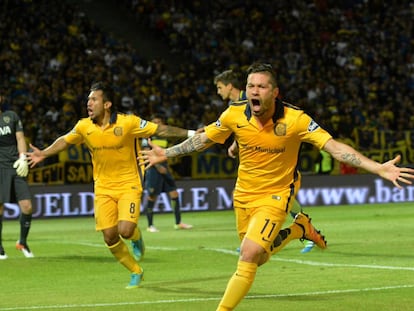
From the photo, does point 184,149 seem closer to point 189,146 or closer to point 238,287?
point 189,146

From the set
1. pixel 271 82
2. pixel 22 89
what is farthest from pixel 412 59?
pixel 271 82

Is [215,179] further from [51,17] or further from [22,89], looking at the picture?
[51,17]

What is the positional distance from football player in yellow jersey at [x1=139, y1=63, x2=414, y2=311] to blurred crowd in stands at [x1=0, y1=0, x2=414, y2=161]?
1814 centimetres

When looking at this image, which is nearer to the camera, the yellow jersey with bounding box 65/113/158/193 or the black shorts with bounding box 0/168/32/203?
the yellow jersey with bounding box 65/113/158/193

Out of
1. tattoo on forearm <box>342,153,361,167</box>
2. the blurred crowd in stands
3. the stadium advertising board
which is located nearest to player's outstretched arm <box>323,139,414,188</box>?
tattoo on forearm <box>342,153,361,167</box>

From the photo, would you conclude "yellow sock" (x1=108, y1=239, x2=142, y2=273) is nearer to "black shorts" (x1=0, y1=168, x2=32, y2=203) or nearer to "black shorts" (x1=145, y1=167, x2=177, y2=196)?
"black shorts" (x1=0, y1=168, x2=32, y2=203)

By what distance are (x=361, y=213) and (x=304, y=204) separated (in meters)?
3.10

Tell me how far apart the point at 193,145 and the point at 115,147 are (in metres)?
2.66

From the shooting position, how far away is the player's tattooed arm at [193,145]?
10.1 metres

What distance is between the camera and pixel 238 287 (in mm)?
8938

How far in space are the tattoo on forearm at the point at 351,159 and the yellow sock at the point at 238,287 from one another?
1.25 meters

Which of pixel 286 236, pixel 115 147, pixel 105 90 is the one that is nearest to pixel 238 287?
pixel 286 236

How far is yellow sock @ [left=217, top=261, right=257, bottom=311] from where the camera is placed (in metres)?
8.90

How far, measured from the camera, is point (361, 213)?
24.7m
